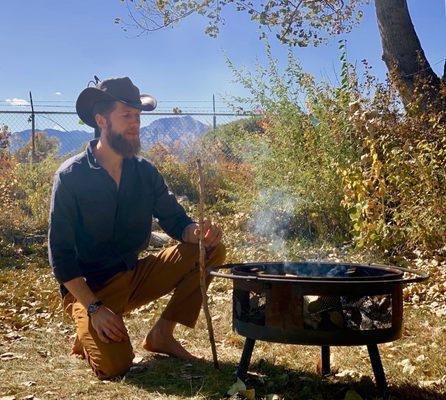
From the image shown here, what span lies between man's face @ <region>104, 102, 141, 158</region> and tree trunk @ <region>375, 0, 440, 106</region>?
5.70 metres

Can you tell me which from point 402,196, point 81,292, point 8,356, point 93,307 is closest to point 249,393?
point 93,307

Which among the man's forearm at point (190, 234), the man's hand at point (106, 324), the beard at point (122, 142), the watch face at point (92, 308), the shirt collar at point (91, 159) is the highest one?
the beard at point (122, 142)

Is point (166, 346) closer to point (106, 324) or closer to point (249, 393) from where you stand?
point (106, 324)

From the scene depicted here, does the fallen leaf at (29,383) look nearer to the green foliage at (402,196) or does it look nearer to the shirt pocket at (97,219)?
the shirt pocket at (97,219)

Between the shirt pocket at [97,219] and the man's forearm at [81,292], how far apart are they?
0.42 metres

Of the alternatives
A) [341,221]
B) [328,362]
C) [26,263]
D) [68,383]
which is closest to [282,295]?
[328,362]

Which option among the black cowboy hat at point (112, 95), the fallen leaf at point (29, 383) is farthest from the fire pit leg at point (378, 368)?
the black cowboy hat at point (112, 95)

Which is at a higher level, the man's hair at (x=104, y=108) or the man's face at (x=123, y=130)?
the man's hair at (x=104, y=108)

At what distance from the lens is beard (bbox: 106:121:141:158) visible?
3.98 meters

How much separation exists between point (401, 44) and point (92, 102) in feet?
20.4

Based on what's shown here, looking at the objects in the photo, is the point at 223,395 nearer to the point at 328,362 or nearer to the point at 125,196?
the point at 328,362

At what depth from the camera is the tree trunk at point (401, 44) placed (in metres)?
8.75

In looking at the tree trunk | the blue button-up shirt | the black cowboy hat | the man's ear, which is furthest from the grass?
the tree trunk

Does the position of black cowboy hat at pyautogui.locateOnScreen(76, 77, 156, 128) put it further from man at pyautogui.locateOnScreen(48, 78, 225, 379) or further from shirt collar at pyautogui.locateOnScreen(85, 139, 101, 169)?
shirt collar at pyautogui.locateOnScreen(85, 139, 101, 169)
